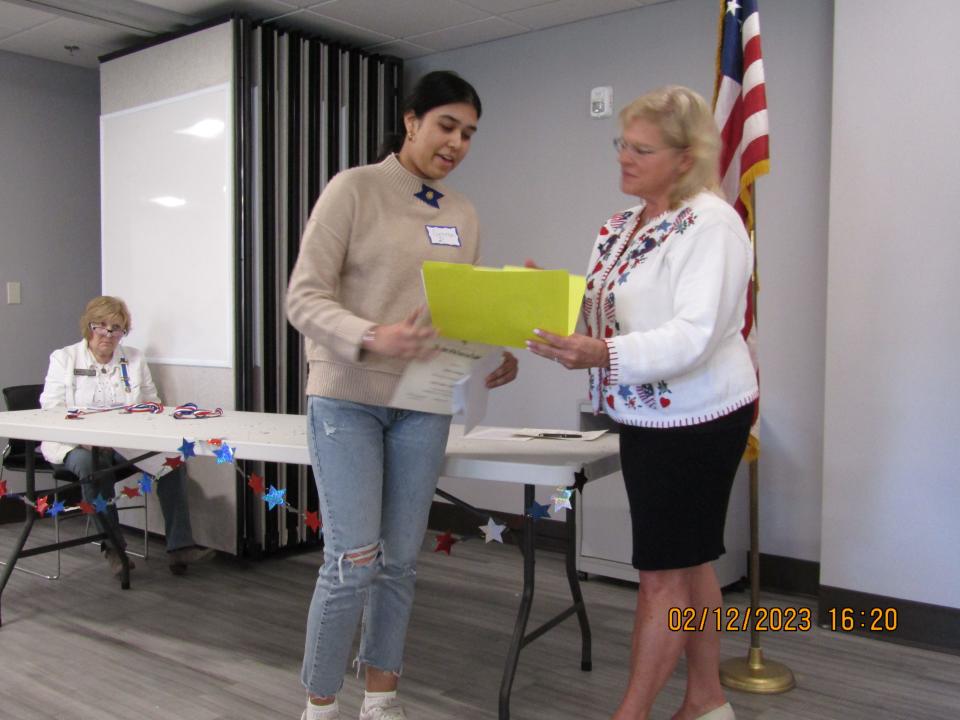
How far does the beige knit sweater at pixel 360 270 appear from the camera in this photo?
192cm

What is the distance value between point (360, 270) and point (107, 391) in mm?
2381

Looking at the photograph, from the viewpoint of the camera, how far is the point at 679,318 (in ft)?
5.74

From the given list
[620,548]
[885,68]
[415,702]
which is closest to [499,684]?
[415,702]

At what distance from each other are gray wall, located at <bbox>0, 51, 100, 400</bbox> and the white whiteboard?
0.70m

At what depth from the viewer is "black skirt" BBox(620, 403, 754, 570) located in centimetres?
184

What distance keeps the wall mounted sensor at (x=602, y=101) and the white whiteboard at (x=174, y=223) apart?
61.5 inches

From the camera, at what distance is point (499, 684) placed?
2639mm

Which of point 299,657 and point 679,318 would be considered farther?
point 299,657

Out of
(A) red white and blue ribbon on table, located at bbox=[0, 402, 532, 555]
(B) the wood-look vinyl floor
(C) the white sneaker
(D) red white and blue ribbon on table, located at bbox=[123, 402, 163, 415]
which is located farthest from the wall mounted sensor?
(C) the white sneaker

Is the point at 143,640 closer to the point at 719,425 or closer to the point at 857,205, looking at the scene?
the point at 719,425

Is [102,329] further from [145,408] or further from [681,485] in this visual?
[681,485]

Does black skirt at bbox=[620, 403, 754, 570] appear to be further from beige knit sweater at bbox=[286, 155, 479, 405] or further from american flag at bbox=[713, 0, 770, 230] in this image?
american flag at bbox=[713, 0, 770, 230]

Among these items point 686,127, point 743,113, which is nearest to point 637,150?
point 686,127

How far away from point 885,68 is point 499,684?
7.39 feet
